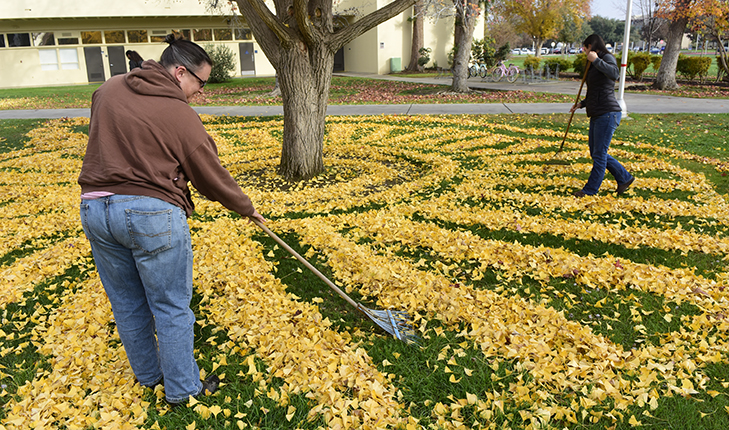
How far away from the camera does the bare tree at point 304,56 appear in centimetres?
645

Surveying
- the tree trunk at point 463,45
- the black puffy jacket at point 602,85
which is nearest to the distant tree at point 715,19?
the tree trunk at point 463,45

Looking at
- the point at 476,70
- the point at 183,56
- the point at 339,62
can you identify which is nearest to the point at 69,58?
the point at 339,62

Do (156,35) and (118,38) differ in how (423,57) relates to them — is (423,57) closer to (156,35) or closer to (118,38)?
(156,35)

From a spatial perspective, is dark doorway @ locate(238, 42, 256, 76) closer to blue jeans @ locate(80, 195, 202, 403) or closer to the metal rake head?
the metal rake head

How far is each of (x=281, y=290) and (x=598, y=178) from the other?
4.06 metres

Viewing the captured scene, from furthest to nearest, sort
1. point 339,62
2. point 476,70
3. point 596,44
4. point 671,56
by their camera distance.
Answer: point 339,62
point 476,70
point 671,56
point 596,44

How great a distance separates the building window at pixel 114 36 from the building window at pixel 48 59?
10.00 ft

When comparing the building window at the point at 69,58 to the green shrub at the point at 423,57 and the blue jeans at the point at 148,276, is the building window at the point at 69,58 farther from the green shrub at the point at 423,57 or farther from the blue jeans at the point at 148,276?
the blue jeans at the point at 148,276

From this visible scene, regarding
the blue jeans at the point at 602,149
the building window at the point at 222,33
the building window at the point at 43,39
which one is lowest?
the blue jeans at the point at 602,149

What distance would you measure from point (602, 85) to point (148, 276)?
205 inches

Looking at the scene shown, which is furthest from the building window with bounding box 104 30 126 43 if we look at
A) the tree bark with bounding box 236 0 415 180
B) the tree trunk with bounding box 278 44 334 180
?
the tree trunk with bounding box 278 44 334 180

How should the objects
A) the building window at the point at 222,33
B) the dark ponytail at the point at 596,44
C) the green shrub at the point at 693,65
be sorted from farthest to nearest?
the building window at the point at 222,33 < the green shrub at the point at 693,65 < the dark ponytail at the point at 596,44

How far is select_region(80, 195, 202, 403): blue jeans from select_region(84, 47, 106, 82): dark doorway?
3229 centimetres

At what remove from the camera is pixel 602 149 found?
5.70 metres
